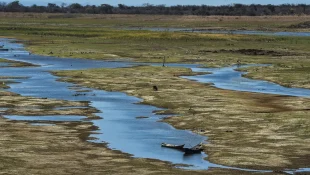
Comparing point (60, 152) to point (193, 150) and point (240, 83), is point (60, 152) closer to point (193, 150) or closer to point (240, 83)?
point (193, 150)

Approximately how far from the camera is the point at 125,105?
2090 inches

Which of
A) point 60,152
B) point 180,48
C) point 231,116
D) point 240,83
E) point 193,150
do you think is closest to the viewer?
point 60,152

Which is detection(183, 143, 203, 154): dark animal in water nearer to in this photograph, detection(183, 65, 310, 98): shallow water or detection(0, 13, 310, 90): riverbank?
detection(183, 65, 310, 98): shallow water

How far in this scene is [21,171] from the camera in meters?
30.6

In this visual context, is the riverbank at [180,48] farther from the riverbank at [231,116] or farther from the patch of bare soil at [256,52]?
the riverbank at [231,116]

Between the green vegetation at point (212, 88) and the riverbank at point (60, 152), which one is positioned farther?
the green vegetation at point (212, 88)

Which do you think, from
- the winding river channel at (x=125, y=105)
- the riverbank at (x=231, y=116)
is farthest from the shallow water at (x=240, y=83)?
the riverbank at (x=231, y=116)

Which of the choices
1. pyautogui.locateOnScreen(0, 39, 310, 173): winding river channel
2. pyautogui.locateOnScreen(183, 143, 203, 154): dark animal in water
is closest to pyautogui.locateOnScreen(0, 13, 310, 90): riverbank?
pyautogui.locateOnScreen(0, 39, 310, 173): winding river channel

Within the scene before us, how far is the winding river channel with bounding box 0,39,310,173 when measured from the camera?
36719 millimetres

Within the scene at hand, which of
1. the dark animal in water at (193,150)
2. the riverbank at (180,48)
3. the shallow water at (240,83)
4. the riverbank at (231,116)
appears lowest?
the riverbank at (180,48)

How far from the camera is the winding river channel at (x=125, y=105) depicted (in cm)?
3672

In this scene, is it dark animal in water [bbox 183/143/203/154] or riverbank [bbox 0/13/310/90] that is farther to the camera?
riverbank [bbox 0/13/310/90]

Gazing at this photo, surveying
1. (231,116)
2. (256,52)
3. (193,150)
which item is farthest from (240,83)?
(256,52)

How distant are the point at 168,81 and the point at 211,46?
51953mm
